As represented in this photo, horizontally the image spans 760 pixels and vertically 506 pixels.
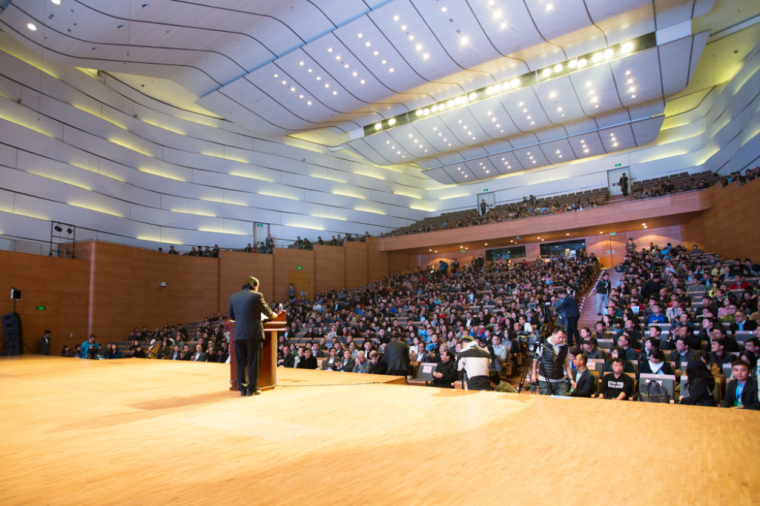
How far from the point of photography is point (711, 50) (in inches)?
611

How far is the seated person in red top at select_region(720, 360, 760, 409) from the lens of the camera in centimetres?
407

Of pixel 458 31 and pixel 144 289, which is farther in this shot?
pixel 144 289

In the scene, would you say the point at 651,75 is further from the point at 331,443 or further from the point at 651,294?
the point at 331,443

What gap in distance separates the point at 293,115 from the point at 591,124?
12.8 metres

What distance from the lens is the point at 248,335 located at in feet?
12.6

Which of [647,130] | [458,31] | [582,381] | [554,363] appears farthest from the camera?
[647,130]

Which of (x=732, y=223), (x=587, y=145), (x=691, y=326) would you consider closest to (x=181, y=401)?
(x=691, y=326)

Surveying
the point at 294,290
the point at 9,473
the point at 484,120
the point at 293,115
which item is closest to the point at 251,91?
the point at 293,115

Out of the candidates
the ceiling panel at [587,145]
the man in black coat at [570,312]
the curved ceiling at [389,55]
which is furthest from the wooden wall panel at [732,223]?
the man in black coat at [570,312]

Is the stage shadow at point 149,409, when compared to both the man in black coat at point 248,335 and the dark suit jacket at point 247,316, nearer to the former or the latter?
the man in black coat at point 248,335

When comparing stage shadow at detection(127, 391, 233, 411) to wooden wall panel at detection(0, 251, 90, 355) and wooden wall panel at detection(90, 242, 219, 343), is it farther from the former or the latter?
wooden wall panel at detection(90, 242, 219, 343)

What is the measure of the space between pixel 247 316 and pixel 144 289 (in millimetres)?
12932

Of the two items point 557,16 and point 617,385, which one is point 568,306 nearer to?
point 617,385

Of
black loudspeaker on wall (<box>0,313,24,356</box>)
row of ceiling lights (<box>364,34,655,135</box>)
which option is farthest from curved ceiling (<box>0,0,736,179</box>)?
black loudspeaker on wall (<box>0,313,24,356</box>)
